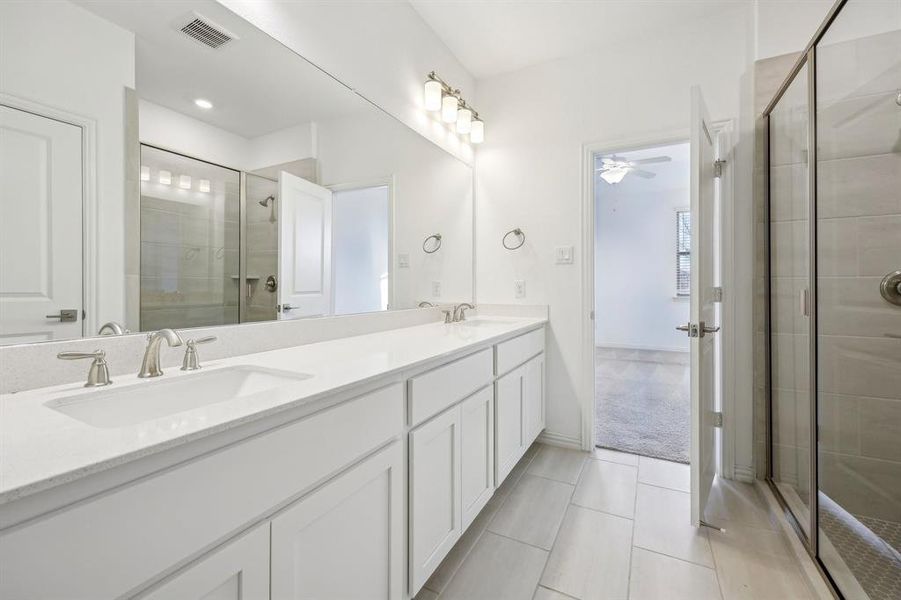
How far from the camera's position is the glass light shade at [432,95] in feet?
7.38

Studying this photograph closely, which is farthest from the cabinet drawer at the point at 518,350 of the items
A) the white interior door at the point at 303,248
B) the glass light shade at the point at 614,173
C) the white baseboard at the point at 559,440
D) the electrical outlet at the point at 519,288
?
the glass light shade at the point at 614,173

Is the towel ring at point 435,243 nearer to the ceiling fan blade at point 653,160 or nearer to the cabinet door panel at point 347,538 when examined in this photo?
the cabinet door panel at point 347,538

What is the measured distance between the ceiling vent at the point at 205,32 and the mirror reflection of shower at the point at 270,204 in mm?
474

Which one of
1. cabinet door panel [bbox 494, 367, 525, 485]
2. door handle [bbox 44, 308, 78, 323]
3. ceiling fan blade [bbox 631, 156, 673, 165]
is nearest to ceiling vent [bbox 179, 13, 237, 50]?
door handle [bbox 44, 308, 78, 323]

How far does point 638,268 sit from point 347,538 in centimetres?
601

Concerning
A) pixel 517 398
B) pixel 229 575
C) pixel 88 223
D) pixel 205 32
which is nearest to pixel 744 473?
pixel 517 398

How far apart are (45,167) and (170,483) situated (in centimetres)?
80

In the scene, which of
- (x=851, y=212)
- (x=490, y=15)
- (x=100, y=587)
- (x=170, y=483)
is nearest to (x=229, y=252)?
(x=170, y=483)

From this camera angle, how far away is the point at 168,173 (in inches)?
43.5

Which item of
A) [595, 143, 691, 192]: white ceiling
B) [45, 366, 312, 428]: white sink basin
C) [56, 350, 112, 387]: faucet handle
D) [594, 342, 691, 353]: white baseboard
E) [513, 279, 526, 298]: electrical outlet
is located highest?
[595, 143, 691, 192]: white ceiling

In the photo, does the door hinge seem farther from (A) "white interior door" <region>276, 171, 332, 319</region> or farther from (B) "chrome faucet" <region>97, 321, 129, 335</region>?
(B) "chrome faucet" <region>97, 321, 129, 335</region>

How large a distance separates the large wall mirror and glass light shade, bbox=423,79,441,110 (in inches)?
19.6

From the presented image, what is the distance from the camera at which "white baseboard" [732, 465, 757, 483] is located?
83.7 inches

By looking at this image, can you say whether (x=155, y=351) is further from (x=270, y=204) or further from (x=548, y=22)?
(x=548, y=22)
